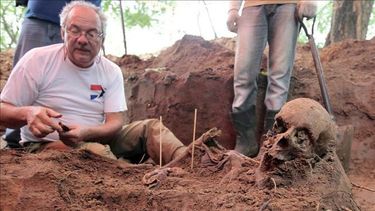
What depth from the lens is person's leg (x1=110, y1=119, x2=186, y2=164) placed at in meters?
3.21

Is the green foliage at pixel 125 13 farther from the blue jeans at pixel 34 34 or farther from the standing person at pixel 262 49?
the standing person at pixel 262 49

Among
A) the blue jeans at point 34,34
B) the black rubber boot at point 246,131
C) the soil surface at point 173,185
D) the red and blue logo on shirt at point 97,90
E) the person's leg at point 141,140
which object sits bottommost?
the black rubber boot at point 246,131

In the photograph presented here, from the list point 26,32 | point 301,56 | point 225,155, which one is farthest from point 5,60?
point 225,155

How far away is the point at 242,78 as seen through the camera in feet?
12.5

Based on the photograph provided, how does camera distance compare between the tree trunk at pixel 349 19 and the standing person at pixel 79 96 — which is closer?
the standing person at pixel 79 96

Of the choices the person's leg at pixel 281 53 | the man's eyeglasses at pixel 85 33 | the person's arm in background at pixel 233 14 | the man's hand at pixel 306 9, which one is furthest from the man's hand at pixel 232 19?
the man's eyeglasses at pixel 85 33

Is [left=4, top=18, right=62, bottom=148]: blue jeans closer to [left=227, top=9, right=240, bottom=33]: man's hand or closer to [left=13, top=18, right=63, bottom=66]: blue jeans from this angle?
[left=13, top=18, right=63, bottom=66]: blue jeans

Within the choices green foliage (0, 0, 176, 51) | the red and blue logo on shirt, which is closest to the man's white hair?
the red and blue logo on shirt

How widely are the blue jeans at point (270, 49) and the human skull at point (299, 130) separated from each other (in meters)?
1.49

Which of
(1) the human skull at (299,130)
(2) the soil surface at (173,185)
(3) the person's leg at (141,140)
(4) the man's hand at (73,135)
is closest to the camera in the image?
(2) the soil surface at (173,185)

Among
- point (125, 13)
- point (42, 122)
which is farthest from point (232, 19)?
point (125, 13)

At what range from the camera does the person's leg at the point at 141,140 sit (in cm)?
321

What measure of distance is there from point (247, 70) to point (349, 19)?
10.8 feet

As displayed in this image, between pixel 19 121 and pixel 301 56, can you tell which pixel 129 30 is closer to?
pixel 301 56
